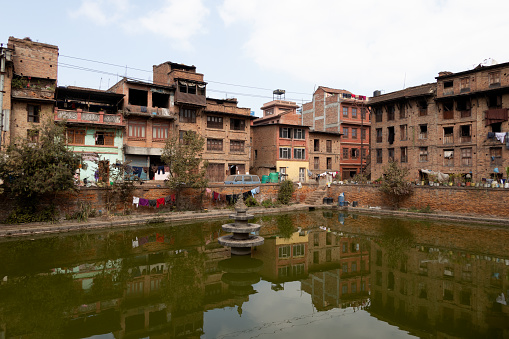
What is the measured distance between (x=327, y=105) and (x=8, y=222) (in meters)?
42.7

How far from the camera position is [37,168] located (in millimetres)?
20484

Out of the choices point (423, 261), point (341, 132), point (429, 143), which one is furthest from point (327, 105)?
point (423, 261)

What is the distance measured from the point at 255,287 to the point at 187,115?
2749 cm

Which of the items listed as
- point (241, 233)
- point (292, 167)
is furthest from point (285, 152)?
point (241, 233)

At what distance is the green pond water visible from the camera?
9039 millimetres

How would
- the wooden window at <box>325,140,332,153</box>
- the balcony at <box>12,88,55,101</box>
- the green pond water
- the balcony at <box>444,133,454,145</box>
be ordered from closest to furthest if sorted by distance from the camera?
1. the green pond water
2. the balcony at <box>12,88,55,101</box>
3. the balcony at <box>444,133,454,145</box>
4. the wooden window at <box>325,140,332,153</box>

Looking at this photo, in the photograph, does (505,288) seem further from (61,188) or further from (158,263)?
(61,188)

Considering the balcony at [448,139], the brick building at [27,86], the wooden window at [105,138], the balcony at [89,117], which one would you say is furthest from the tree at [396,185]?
the brick building at [27,86]

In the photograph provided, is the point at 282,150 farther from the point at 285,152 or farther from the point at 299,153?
the point at 299,153

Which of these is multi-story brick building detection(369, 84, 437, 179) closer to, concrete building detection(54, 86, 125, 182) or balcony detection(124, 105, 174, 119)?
balcony detection(124, 105, 174, 119)

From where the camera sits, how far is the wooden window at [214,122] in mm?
37750

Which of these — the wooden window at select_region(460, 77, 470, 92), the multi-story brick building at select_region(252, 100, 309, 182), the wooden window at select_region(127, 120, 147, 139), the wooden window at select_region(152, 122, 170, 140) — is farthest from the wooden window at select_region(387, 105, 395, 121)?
the wooden window at select_region(127, 120, 147, 139)

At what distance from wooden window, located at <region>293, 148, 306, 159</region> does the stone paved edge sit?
10.5 meters

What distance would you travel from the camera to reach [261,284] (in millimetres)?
12453
